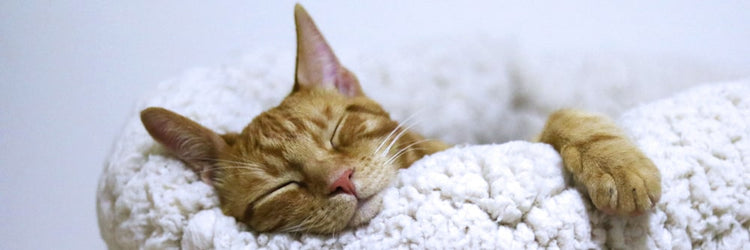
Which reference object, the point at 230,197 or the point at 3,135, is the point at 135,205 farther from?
the point at 3,135

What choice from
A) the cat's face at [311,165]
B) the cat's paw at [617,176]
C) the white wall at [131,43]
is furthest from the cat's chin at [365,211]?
the white wall at [131,43]

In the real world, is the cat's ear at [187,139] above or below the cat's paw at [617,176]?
above

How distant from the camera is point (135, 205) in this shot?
889 mm

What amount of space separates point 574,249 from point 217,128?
2.10ft

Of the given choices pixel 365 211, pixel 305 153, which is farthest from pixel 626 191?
pixel 305 153

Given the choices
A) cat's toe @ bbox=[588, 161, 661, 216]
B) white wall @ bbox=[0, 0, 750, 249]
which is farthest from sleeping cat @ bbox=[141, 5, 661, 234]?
white wall @ bbox=[0, 0, 750, 249]

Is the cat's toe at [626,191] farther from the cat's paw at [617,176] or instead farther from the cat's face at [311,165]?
the cat's face at [311,165]

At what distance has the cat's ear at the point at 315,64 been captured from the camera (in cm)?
100

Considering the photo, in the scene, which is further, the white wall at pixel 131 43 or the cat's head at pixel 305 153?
the white wall at pixel 131 43

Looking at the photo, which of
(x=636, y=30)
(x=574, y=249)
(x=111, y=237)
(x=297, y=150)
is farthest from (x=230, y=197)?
(x=636, y=30)

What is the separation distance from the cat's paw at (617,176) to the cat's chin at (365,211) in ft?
A: 0.84

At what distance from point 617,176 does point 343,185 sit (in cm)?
34

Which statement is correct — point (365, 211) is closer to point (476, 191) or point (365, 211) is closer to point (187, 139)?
point (476, 191)

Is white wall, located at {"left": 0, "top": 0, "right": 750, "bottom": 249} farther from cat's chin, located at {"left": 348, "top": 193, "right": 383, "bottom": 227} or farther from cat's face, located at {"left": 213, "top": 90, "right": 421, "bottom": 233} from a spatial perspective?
cat's chin, located at {"left": 348, "top": 193, "right": 383, "bottom": 227}
